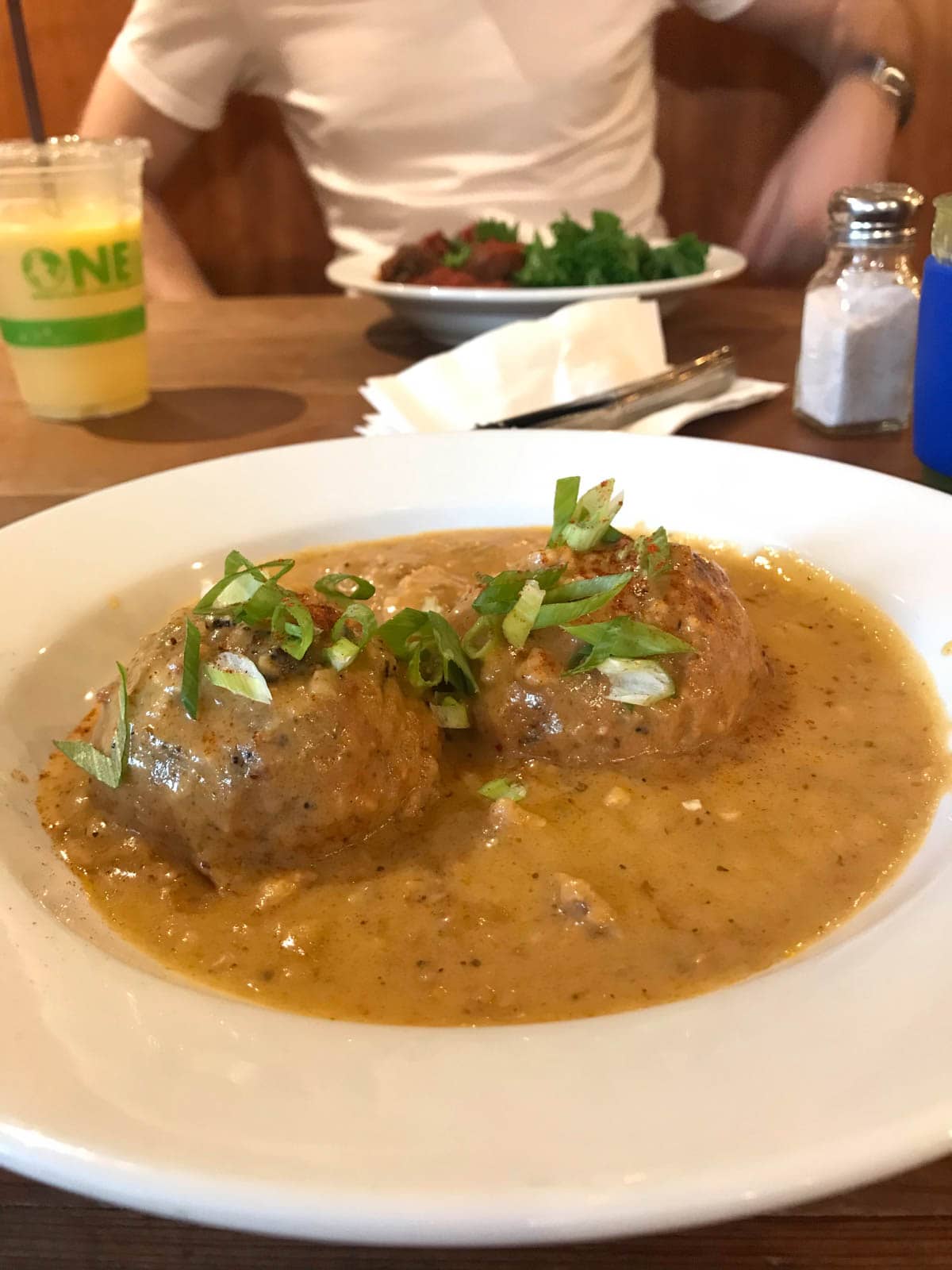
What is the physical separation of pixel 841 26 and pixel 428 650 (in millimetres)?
4776

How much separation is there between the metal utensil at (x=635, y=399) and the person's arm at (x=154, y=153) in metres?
2.59

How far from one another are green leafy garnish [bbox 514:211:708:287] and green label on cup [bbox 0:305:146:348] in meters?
1.21

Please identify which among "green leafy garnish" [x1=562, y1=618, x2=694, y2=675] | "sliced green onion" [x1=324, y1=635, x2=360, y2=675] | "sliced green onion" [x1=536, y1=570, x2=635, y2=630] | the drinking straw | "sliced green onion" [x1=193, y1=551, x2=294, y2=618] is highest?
the drinking straw

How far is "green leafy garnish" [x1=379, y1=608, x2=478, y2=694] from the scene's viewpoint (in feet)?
4.72

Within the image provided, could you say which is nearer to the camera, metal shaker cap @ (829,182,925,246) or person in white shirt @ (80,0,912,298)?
metal shaker cap @ (829,182,925,246)

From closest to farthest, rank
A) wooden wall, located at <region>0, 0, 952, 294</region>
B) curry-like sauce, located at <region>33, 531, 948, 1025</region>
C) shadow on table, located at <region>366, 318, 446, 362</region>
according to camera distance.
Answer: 1. curry-like sauce, located at <region>33, 531, 948, 1025</region>
2. shadow on table, located at <region>366, 318, 446, 362</region>
3. wooden wall, located at <region>0, 0, 952, 294</region>

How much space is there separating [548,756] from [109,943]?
623mm

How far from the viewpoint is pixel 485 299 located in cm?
290

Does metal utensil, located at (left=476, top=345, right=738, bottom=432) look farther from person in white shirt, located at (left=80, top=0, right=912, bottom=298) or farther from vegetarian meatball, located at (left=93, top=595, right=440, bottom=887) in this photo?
person in white shirt, located at (left=80, top=0, right=912, bottom=298)

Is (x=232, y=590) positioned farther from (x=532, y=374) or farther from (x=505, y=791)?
(x=532, y=374)

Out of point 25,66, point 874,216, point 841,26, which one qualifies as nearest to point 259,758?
point 874,216

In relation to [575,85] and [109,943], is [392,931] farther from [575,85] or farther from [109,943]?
[575,85]

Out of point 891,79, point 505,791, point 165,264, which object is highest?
point 891,79

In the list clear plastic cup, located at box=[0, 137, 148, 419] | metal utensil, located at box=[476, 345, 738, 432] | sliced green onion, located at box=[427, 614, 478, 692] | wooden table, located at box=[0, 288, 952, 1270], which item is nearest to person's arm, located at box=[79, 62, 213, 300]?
wooden table, located at box=[0, 288, 952, 1270]
